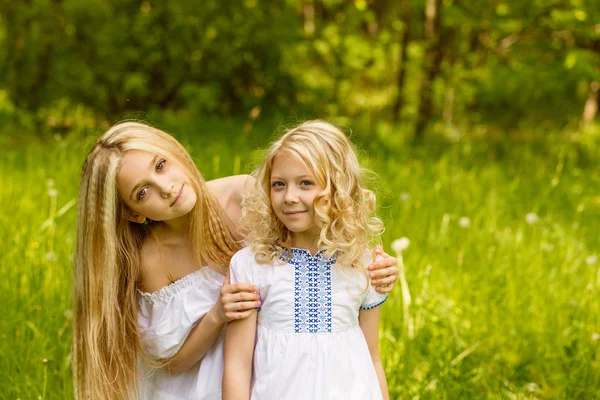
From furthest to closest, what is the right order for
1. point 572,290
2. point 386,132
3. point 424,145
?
point 386,132 < point 424,145 < point 572,290

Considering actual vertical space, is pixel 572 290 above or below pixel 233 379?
below

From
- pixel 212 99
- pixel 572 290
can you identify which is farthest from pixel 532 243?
pixel 212 99

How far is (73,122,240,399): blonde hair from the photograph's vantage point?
1.78 meters

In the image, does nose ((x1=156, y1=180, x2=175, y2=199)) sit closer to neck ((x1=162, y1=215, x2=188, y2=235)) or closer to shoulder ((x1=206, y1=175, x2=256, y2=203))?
neck ((x1=162, y1=215, x2=188, y2=235))

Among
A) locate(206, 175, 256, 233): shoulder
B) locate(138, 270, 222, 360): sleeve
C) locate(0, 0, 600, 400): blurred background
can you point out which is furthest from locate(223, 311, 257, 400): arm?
locate(0, 0, 600, 400): blurred background

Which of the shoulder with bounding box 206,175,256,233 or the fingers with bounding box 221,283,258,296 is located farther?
the shoulder with bounding box 206,175,256,233

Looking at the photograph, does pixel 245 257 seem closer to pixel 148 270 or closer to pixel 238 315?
pixel 238 315

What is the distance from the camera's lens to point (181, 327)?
6.08 feet

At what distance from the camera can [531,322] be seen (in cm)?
263

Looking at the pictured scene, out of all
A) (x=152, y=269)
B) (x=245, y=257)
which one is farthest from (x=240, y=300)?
(x=152, y=269)

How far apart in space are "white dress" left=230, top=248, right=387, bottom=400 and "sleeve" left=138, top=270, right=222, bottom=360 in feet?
0.71

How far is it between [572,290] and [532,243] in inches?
14.6

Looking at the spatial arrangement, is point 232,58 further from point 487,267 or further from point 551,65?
point 487,267

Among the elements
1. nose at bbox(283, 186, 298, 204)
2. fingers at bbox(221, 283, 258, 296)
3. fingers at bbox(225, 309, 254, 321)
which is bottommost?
fingers at bbox(225, 309, 254, 321)
